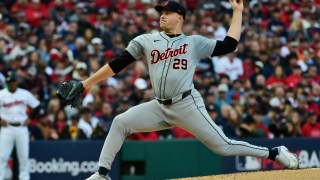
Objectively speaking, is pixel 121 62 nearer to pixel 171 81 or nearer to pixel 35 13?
pixel 171 81

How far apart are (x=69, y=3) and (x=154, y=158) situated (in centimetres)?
502

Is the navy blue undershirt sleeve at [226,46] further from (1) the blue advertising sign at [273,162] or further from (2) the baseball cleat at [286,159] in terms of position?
(1) the blue advertising sign at [273,162]

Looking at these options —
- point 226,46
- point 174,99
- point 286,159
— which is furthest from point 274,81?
point 174,99

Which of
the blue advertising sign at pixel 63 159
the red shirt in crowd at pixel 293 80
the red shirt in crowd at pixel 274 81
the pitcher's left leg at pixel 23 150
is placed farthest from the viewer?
the red shirt in crowd at pixel 293 80

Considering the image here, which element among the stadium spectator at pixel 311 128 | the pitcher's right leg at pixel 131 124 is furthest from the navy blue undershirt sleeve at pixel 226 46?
the stadium spectator at pixel 311 128

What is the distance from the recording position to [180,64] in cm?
803

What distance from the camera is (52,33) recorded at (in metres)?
16.0

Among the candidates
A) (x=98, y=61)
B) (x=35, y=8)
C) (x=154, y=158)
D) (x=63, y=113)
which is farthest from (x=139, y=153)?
(x=35, y=8)

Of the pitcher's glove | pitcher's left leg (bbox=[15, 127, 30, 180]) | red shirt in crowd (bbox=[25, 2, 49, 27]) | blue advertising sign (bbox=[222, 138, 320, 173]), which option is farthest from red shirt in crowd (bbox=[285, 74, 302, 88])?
the pitcher's glove

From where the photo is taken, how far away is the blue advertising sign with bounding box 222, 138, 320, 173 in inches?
Result: 551

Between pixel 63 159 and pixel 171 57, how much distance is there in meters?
5.95

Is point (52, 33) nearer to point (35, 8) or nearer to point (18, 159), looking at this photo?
point (35, 8)

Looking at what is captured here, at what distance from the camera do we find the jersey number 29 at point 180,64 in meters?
8.02

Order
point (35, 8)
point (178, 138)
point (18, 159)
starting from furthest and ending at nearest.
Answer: point (35, 8)
point (178, 138)
point (18, 159)
